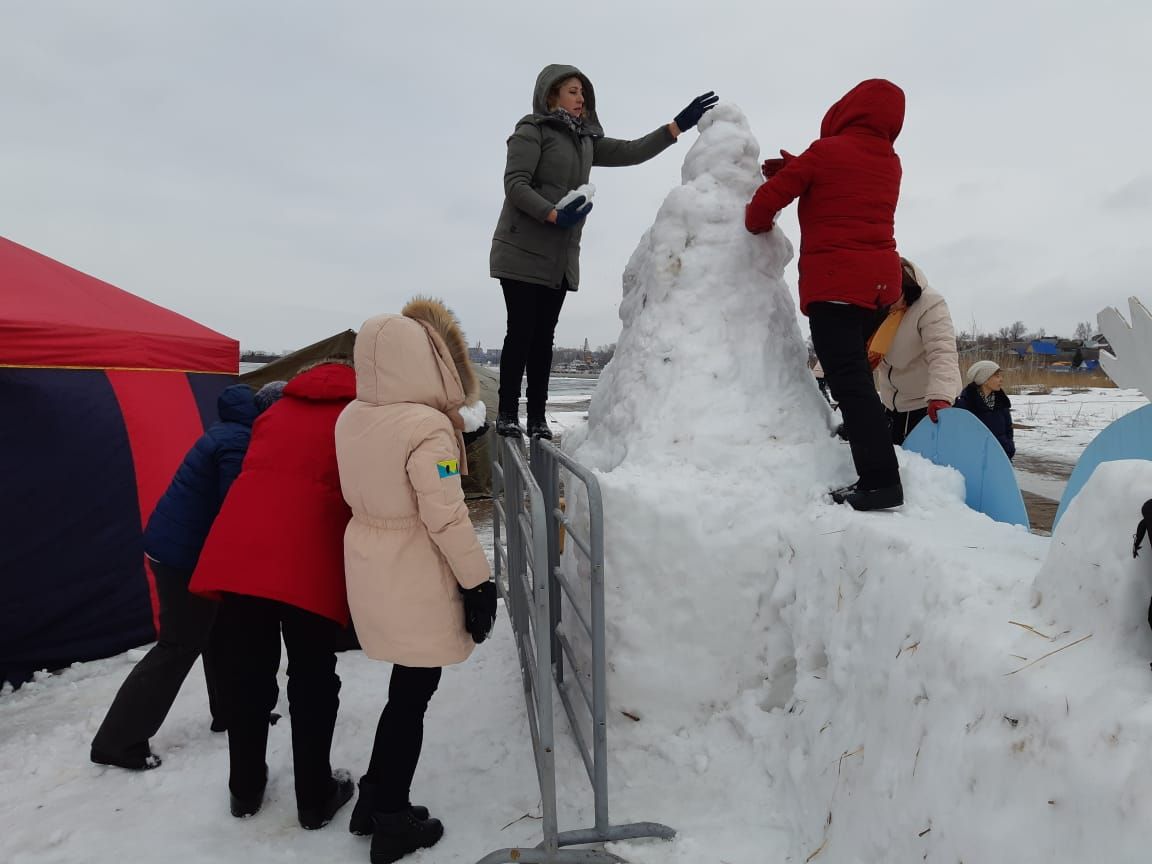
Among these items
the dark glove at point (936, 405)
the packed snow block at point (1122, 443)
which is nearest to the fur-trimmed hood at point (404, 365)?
the packed snow block at point (1122, 443)

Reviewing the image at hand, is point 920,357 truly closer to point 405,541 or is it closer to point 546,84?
point 546,84

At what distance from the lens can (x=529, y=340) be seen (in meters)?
3.75

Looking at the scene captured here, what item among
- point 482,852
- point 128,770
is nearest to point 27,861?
point 128,770

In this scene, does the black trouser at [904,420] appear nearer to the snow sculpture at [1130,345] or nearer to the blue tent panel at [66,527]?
the snow sculpture at [1130,345]

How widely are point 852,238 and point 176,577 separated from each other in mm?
3397

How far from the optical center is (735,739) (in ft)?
8.21

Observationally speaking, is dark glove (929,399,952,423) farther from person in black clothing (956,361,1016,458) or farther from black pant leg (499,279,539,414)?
person in black clothing (956,361,1016,458)

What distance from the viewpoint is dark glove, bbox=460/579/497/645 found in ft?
7.87

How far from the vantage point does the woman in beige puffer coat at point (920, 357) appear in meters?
3.37

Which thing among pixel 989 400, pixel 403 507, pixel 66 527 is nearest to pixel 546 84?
pixel 403 507

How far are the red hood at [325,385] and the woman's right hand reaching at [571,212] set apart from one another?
1.38 m

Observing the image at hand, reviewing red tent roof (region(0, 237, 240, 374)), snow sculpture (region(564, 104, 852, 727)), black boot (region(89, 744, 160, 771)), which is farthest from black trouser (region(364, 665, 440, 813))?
red tent roof (region(0, 237, 240, 374))

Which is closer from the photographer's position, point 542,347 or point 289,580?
point 289,580

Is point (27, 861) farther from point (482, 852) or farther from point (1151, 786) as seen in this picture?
point (1151, 786)
